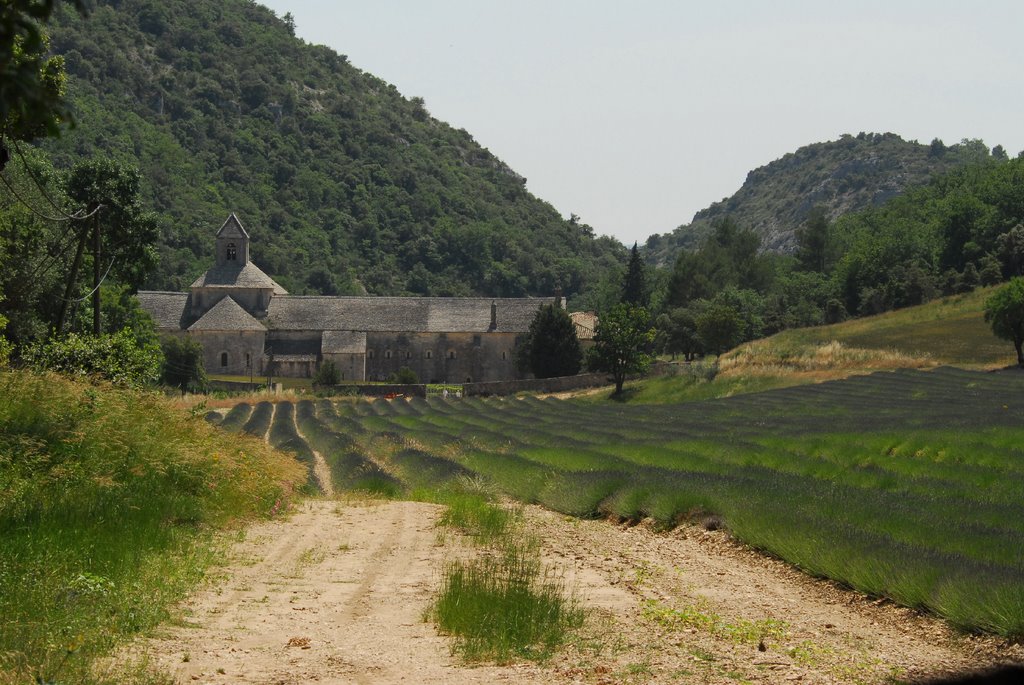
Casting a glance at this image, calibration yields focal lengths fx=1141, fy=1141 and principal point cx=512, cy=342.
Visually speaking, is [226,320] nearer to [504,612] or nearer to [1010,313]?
[1010,313]

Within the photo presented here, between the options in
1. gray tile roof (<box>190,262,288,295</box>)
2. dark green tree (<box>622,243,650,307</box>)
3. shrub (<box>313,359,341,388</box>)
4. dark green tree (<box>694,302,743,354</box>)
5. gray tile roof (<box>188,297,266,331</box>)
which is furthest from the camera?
dark green tree (<box>622,243,650,307</box>)

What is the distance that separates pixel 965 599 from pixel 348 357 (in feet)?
295

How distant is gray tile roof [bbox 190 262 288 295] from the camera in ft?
332

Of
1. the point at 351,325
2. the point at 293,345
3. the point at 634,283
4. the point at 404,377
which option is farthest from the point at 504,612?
the point at 634,283

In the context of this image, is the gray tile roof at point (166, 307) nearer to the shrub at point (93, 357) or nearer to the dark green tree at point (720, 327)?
the dark green tree at point (720, 327)

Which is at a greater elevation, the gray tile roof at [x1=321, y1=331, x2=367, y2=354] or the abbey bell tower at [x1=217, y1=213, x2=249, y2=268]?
the abbey bell tower at [x1=217, y1=213, x2=249, y2=268]

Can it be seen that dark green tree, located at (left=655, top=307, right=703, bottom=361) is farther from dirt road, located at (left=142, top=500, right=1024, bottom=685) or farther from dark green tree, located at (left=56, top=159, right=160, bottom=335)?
dirt road, located at (left=142, top=500, right=1024, bottom=685)

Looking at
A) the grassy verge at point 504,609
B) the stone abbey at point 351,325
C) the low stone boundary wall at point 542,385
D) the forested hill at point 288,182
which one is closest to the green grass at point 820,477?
the grassy verge at point 504,609

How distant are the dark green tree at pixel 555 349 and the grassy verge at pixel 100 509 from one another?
210ft

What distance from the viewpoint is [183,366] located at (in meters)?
76.9

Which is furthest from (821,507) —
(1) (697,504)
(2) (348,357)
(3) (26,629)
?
(2) (348,357)

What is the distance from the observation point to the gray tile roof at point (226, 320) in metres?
94.5

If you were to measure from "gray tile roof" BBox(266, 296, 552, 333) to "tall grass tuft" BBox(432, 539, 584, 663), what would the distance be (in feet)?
294

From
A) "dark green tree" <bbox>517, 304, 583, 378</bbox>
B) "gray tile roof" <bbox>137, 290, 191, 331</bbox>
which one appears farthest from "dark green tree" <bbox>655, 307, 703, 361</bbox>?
"gray tile roof" <bbox>137, 290, 191, 331</bbox>
